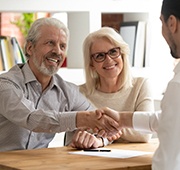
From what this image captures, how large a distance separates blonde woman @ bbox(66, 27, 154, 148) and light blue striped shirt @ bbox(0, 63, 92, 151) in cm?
15

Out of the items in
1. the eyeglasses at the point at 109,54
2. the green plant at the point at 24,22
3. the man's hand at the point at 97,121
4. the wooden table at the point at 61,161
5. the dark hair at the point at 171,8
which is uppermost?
the dark hair at the point at 171,8

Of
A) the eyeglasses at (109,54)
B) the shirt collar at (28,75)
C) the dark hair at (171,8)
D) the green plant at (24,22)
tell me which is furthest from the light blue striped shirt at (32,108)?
the green plant at (24,22)

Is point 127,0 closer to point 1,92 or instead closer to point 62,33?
point 62,33

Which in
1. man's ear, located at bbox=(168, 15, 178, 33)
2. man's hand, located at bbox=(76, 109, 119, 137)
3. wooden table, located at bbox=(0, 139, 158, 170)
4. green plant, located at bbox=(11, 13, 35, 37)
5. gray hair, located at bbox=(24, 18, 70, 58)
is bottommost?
wooden table, located at bbox=(0, 139, 158, 170)

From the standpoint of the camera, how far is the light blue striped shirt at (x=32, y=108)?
3.12 metres

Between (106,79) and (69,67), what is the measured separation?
1.19 meters

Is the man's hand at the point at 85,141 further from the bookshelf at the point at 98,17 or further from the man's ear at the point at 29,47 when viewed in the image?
the bookshelf at the point at 98,17

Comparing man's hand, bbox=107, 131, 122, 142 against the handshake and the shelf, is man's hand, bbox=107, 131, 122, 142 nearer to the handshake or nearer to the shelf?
the handshake

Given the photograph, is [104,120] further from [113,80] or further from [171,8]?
[171,8]

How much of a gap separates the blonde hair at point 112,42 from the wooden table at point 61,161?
0.65 metres

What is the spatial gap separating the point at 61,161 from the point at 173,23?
84 cm


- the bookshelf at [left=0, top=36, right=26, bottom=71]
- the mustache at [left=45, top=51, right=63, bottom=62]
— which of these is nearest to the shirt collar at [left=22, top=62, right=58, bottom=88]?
the mustache at [left=45, top=51, right=63, bottom=62]

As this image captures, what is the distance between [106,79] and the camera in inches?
143

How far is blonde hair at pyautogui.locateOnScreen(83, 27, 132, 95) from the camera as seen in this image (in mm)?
3609
